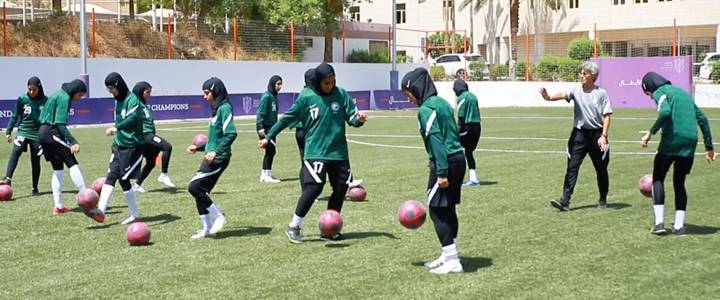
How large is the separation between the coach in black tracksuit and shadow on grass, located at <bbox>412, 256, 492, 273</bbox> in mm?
3470

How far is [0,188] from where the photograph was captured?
559 inches

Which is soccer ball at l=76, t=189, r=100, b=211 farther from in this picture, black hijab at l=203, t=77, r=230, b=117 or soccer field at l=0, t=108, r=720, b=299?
black hijab at l=203, t=77, r=230, b=117

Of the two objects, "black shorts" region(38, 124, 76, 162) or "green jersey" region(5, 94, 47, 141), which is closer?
"black shorts" region(38, 124, 76, 162)

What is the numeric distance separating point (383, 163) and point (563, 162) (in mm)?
3897

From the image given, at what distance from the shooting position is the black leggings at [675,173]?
33.8 ft

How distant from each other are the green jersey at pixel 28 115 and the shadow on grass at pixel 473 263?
8380 mm

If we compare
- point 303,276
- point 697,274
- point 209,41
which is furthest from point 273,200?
point 209,41

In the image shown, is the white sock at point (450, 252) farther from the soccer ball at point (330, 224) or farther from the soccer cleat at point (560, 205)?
the soccer cleat at point (560, 205)

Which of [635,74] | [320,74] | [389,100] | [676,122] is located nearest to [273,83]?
[320,74]

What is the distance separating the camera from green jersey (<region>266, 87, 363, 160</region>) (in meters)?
10.1

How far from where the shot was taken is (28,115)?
48.5ft

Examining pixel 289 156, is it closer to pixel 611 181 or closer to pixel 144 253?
pixel 611 181

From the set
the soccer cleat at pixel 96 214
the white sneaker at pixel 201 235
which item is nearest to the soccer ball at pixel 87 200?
the soccer cleat at pixel 96 214

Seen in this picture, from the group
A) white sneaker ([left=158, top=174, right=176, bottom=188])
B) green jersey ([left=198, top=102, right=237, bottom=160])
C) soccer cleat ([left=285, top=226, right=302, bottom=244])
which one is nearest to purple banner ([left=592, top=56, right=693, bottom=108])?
white sneaker ([left=158, top=174, right=176, bottom=188])
